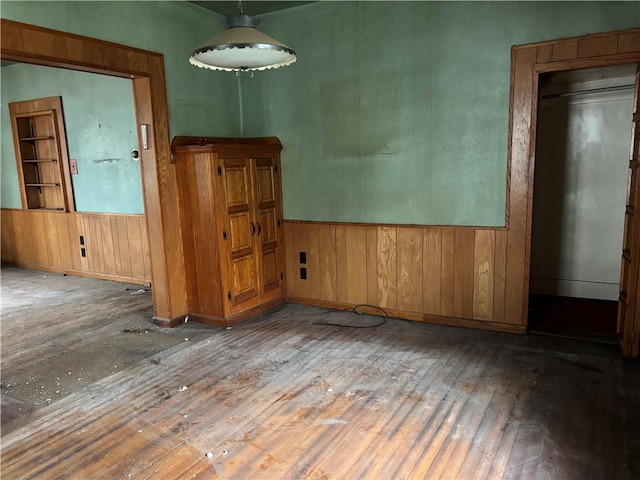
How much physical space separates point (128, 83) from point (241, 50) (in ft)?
11.7

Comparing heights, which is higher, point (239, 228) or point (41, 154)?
point (41, 154)

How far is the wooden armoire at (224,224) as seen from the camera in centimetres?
416

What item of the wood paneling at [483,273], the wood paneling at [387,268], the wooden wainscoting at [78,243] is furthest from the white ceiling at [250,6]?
the wood paneling at [483,273]

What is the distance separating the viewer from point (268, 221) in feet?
15.7

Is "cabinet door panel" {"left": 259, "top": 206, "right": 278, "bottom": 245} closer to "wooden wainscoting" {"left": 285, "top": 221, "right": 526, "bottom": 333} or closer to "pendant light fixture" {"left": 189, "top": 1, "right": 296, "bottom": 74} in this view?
"wooden wainscoting" {"left": 285, "top": 221, "right": 526, "bottom": 333}

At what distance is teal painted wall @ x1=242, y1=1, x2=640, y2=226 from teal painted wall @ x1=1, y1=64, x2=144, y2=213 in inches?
68.0

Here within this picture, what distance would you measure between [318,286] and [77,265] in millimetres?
3821

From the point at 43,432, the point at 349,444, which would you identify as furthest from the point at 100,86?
the point at 349,444

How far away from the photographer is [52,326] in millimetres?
4461

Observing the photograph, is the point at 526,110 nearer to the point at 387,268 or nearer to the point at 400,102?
the point at 400,102

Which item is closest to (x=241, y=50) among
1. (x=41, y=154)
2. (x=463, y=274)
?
(x=463, y=274)

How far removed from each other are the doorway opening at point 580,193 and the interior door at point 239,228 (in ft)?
9.01

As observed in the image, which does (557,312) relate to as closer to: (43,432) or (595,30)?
(595,30)

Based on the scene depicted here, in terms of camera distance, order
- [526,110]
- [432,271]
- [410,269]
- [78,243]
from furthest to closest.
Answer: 1. [78,243]
2. [410,269]
3. [432,271]
4. [526,110]
